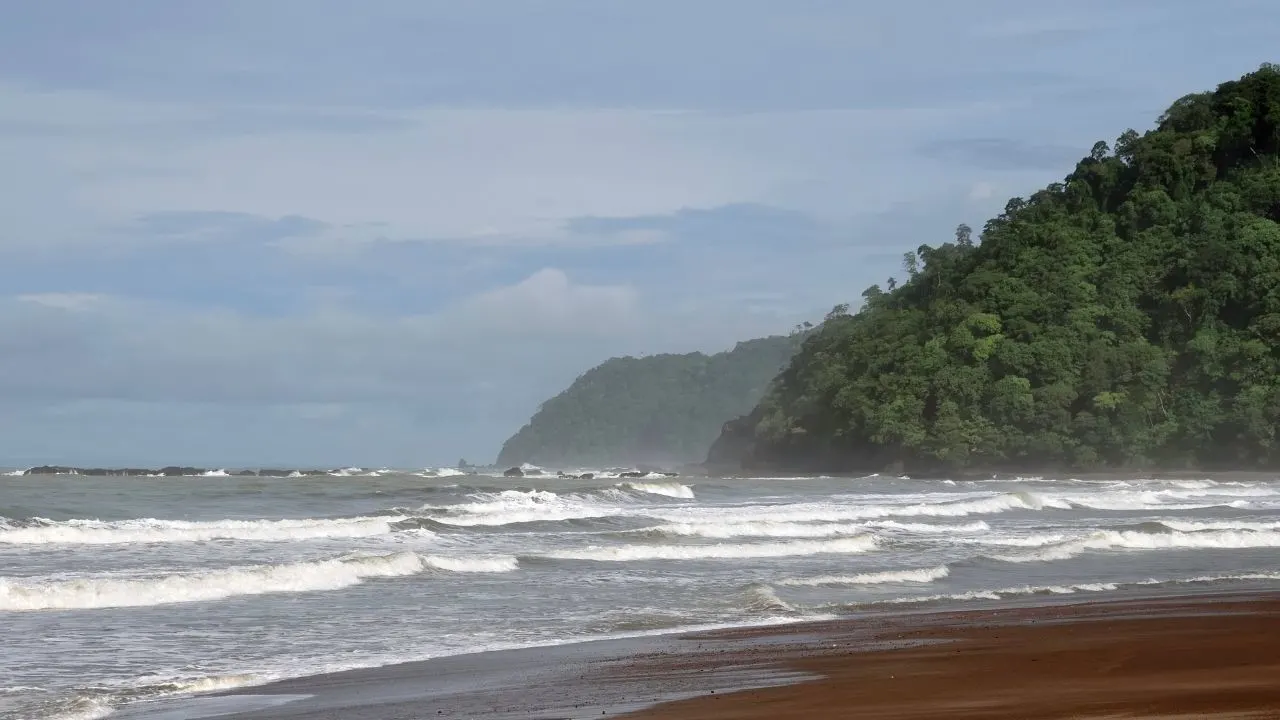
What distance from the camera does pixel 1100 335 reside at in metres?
77.8

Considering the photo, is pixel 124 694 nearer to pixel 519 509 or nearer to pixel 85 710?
pixel 85 710

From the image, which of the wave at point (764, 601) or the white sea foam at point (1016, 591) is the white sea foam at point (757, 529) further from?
the wave at point (764, 601)

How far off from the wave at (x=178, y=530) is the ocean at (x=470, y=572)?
7 cm

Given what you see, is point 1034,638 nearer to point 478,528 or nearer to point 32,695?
point 32,695

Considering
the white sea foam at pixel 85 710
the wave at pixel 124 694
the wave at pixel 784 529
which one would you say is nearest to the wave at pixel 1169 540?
the wave at pixel 784 529

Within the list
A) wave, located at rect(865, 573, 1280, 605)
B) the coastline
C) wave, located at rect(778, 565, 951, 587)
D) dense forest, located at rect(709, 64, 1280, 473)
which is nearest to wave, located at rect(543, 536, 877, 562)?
wave, located at rect(778, 565, 951, 587)

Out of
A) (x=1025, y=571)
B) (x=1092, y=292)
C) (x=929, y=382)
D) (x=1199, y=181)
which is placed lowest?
(x=1025, y=571)

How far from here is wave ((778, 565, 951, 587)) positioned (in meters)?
19.5

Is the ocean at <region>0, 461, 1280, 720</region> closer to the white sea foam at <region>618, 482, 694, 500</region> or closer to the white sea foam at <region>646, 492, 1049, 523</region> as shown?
the white sea foam at <region>646, 492, 1049, 523</region>

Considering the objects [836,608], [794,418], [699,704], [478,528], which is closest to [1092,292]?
[794,418]

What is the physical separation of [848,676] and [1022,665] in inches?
59.7

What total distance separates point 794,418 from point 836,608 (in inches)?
3020

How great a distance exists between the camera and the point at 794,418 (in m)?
92.9

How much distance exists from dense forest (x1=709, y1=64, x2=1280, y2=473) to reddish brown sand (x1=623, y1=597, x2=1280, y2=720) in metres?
59.6
